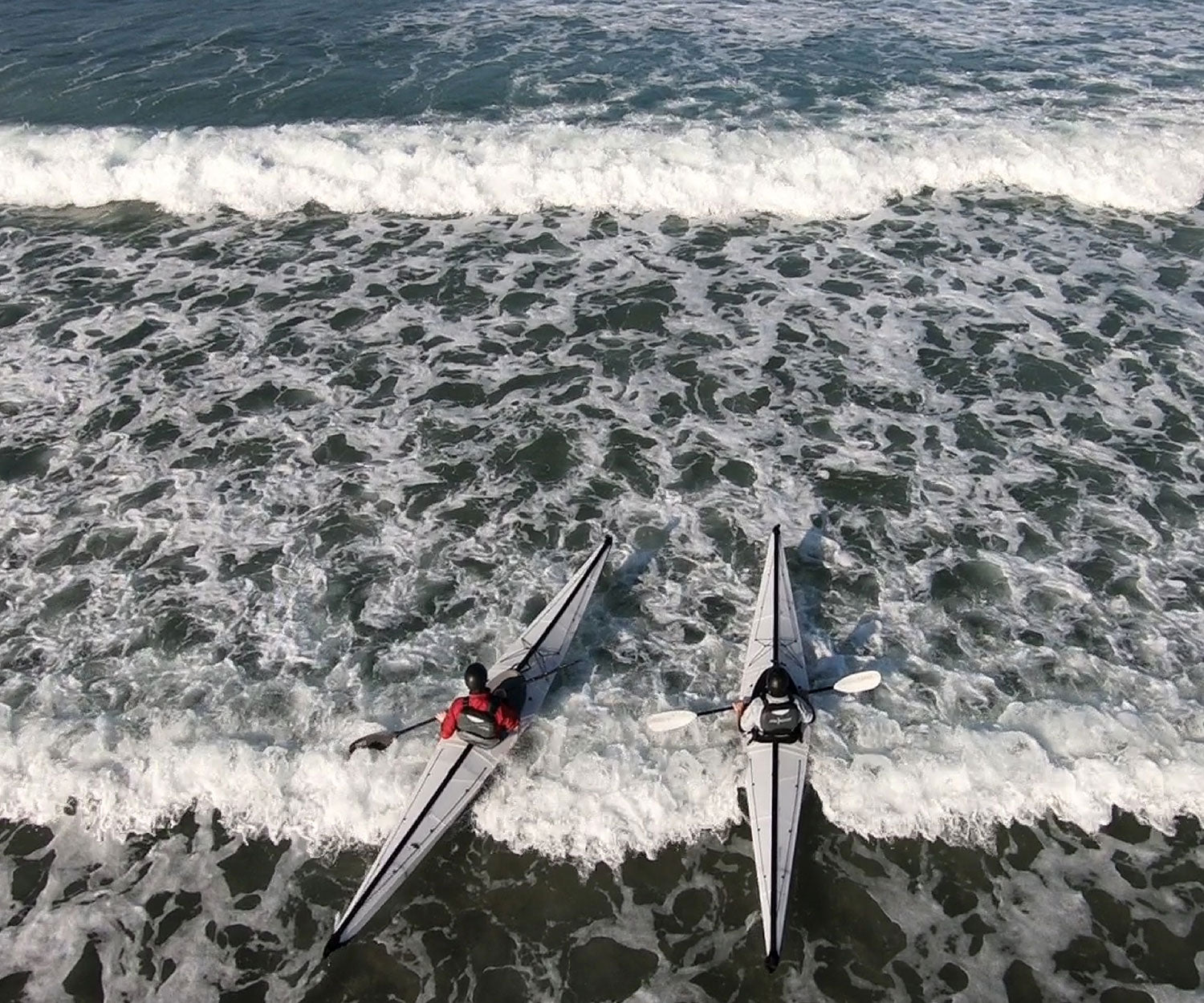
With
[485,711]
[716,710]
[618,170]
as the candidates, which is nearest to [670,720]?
[716,710]

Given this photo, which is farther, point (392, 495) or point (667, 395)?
point (667, 395)

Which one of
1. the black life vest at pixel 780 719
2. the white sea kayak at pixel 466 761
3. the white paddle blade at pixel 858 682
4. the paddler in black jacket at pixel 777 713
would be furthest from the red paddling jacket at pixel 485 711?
the white paddle blade at pixel 858 682

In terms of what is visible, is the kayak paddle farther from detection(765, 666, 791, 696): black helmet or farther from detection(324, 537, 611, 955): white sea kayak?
detection(324, 537, 611, 955): white sea kayak

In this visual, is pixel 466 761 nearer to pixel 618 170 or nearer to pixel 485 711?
pixel 485 711

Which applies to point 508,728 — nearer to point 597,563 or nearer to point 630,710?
point 630,710

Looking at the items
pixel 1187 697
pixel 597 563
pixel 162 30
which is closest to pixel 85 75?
pixel 162 30

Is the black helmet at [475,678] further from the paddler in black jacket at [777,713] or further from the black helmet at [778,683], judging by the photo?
the black helmet at [778,683]

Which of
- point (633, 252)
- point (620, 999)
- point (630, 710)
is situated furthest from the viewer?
point (633, 252)

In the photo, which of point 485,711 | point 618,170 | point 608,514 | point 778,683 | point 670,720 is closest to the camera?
point 778,683
